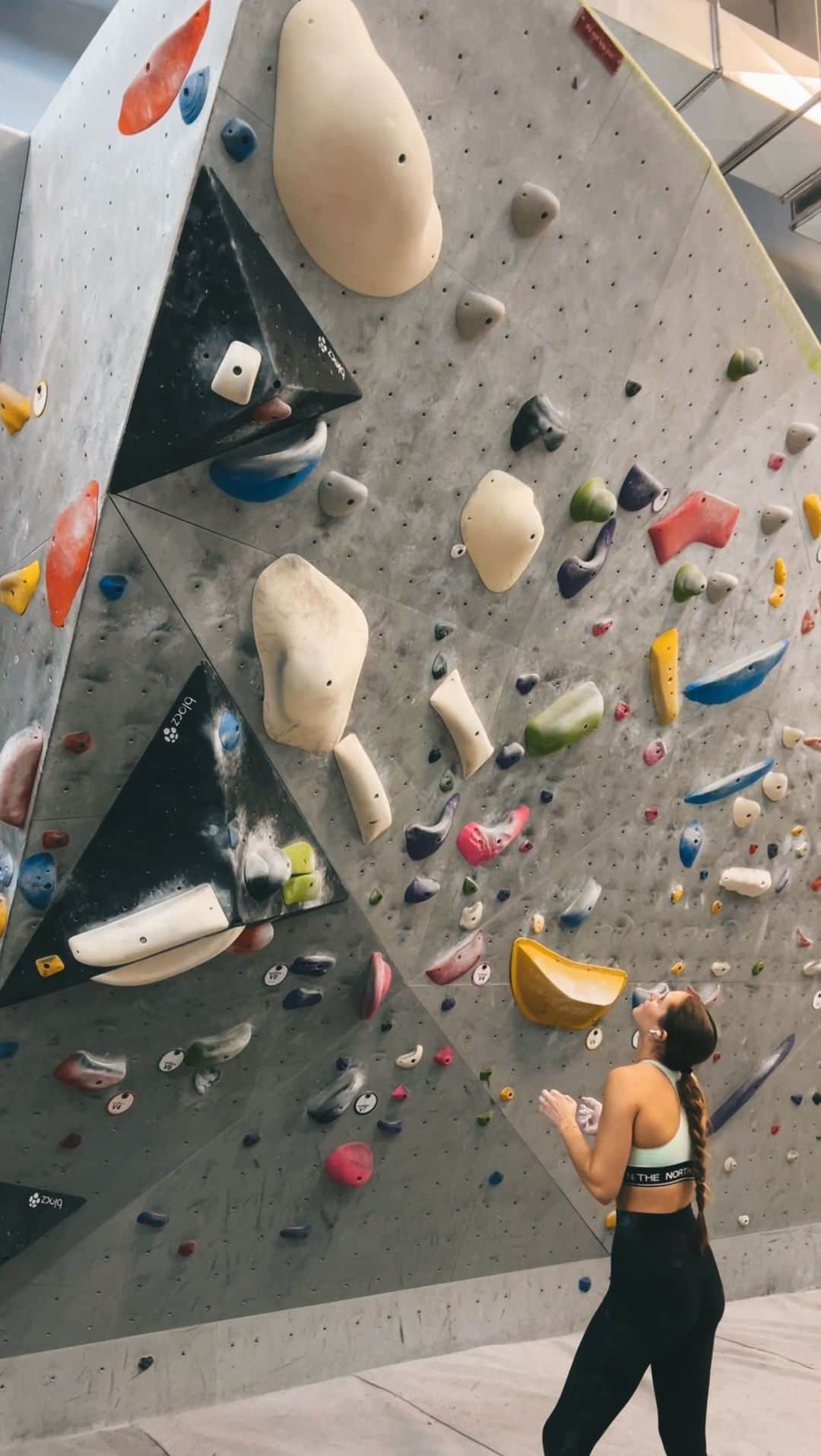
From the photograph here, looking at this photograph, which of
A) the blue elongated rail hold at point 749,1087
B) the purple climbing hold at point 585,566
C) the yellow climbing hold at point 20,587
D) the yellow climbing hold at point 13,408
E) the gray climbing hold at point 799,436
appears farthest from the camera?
the blue elongated rail hold at point 749,1087

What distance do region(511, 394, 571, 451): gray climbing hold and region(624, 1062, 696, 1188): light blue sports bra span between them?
60.1 inches

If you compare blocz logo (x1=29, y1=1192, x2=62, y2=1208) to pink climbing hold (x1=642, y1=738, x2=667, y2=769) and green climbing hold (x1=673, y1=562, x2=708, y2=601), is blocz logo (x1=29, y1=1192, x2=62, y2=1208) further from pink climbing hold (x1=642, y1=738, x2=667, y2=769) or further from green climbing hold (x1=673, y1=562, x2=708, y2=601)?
green climbing hold (x1=673, y1=562, x2=708, y2=601)

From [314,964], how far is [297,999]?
99 millimetres

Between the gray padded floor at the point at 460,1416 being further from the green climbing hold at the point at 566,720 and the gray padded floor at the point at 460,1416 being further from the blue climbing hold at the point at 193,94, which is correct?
the blue climbing hold at the point at 193,94

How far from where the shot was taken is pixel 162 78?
7.19 ft

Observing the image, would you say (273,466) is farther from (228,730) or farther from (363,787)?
(363,787)

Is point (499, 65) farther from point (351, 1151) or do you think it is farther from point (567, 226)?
point (351, 1151)

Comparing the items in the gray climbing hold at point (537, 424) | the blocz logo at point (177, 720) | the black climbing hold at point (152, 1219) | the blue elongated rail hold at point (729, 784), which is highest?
the gray climbing hold at point (537, 424)

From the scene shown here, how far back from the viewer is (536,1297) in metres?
3.57

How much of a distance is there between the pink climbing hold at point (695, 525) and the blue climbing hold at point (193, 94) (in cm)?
155

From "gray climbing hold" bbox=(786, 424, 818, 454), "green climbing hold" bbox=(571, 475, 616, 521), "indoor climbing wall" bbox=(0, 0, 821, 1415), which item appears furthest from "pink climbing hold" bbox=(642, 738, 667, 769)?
"gray climbing hold" bbox=(786, 424, 818, 454)

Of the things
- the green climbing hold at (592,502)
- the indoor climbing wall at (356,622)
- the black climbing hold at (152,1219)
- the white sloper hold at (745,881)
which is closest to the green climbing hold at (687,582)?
the indoor climbing wall at (356,622)

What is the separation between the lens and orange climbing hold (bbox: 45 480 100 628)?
2.14m

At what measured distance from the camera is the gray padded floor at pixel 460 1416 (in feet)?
8.77
